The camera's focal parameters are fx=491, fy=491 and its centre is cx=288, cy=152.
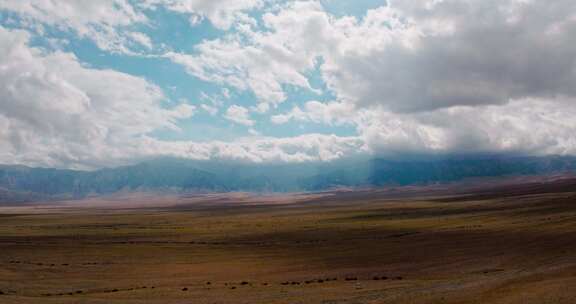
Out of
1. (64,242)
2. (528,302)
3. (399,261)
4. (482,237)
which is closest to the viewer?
(528,302)

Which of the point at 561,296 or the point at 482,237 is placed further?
the point at 482,237

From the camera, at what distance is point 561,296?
2822 cm

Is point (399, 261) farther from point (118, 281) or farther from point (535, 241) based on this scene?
point (118, 281)

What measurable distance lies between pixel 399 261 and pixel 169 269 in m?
28.8

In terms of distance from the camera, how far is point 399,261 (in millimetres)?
61531

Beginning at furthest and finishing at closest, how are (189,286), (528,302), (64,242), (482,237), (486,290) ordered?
(64,242), (482,237), (189,286), (486,290), (528,302)

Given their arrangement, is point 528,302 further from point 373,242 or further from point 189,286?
point 373,242

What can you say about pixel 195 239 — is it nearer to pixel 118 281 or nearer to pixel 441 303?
pixel 118 281

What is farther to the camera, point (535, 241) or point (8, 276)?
point (535, 241)

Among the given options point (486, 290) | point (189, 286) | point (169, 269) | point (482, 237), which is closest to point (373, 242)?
point (482, 237)

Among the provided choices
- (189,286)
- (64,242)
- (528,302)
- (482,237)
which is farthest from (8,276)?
(482,237)

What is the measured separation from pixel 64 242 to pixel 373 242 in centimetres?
6024

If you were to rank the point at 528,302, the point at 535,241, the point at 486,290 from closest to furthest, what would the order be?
the point at 528,302 → the point at 486,290 → the point at 535,241

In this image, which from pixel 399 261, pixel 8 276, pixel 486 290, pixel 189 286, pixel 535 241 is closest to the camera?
pixel 486 290
